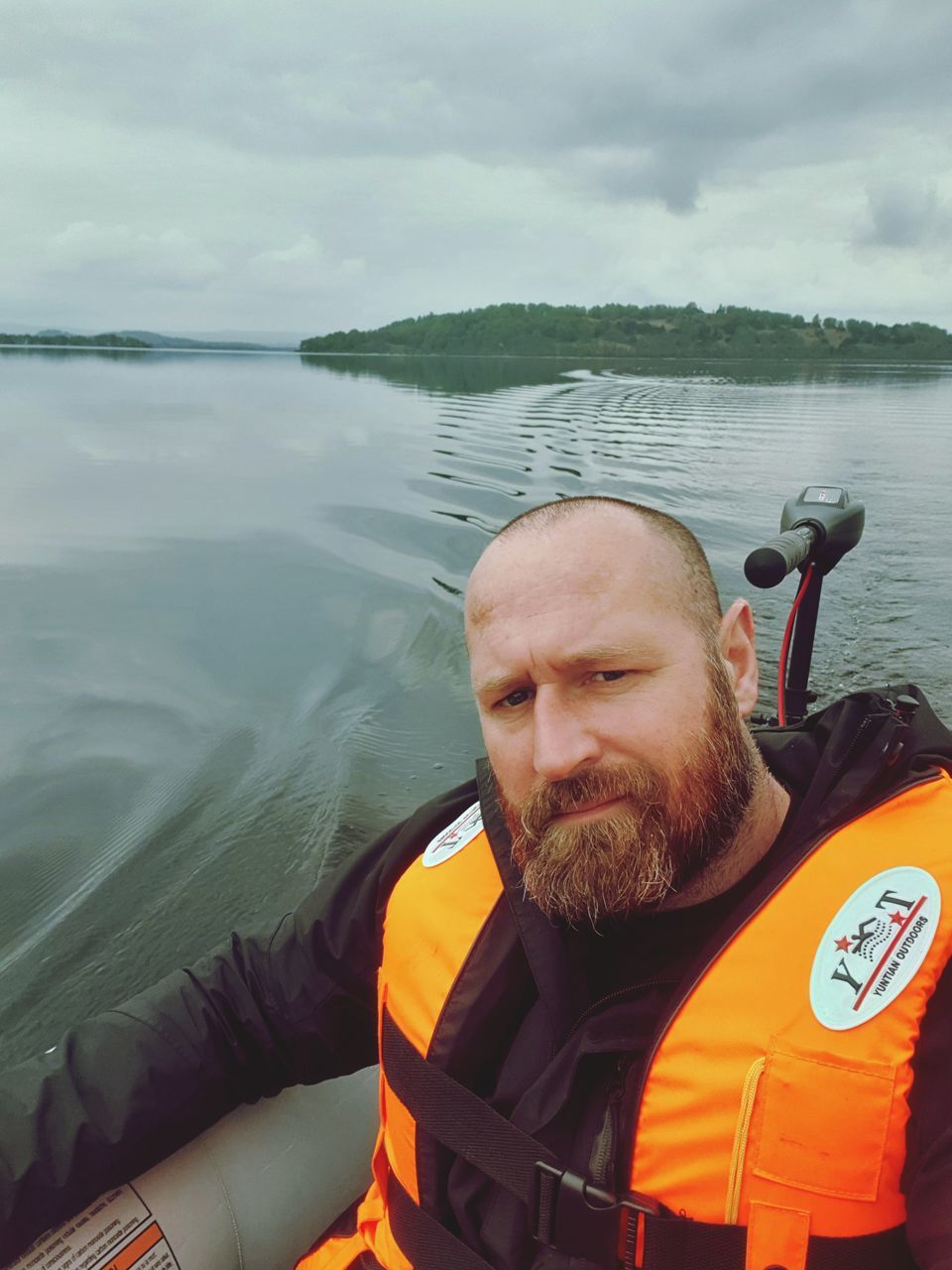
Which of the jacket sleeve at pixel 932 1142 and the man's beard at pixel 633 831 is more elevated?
the man's beard at pixel 633 831

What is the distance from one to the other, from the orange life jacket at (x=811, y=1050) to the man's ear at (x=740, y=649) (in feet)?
1.20

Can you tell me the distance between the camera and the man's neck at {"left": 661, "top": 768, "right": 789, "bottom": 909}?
152 centimetres

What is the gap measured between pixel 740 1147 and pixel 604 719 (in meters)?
0.66

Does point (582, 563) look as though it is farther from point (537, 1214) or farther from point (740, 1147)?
point (537, 1214)

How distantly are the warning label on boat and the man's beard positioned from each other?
104cm

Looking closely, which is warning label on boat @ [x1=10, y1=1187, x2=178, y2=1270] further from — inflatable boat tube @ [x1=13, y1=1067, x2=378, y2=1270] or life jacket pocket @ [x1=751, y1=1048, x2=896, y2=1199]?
life jacket pocket @ [x1=751, y1=1048, x2=896, y2=1199]

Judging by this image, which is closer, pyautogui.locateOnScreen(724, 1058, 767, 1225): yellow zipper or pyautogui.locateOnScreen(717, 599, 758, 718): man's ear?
pyautogui.locateOnScreen(724, 1058, 767, 1225): yellow zipper

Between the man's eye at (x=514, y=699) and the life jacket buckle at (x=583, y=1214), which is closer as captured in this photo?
the life jacket buckle at (x=583, y=1214)

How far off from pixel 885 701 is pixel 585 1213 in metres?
0.99

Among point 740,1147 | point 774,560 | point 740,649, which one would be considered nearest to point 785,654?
point 774,560

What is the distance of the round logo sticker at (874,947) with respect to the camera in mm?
1260

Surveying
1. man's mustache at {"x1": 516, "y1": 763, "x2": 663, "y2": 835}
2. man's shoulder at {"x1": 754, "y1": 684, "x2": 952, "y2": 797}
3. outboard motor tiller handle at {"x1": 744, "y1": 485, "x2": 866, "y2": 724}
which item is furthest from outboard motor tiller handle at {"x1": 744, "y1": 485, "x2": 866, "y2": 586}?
man's mustache at {"x1": 516, "y1": 763, "x2": 663, "y2": 835}

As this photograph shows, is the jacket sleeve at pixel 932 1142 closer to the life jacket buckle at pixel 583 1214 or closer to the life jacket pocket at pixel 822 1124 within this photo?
the life jacket pocket at pixel 822 1124

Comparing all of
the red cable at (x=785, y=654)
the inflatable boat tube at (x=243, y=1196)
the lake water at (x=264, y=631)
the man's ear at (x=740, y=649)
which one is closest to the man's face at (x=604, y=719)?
the man's ear at (x=740, y=649)
